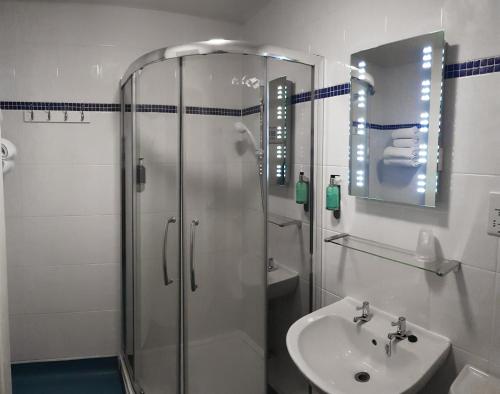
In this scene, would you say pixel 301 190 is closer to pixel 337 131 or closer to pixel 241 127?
pixel 337 131

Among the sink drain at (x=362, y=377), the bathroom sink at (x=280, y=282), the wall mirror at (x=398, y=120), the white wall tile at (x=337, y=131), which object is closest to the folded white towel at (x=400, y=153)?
the wall mirror at (x=398, y=120)

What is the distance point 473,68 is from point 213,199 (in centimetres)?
115

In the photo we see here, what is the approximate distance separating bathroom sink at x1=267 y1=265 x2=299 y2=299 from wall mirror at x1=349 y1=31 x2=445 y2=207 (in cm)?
51

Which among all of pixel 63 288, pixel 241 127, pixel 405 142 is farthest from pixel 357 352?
pixel 63 288

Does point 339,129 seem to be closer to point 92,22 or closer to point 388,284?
point 388,284

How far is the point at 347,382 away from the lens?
4.36 feet

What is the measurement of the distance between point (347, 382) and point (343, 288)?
45cm

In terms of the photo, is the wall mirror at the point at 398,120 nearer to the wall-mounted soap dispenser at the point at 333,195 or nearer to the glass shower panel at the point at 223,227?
the wall-mounted soap dispenser at the point at 333,195

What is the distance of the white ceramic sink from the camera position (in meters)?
1.16

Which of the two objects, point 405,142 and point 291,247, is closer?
point 405,142

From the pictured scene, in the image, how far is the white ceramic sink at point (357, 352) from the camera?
1160 millimetres

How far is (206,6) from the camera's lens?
2316mm

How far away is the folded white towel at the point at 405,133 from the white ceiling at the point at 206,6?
136 centimetres

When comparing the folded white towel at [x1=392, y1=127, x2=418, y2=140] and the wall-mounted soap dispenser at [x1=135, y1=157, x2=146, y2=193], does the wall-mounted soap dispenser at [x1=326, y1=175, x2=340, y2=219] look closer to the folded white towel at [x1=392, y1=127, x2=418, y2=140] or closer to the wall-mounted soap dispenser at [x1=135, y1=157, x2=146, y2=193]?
the folded white towel at [x1=392, y1=127, x2=418, y2=140]
